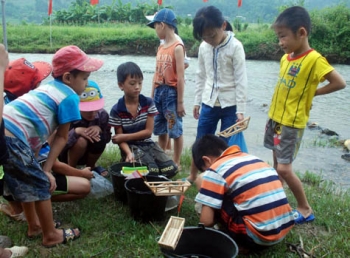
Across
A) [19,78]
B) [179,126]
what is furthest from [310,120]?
[19,78]

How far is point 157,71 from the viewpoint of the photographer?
164 inches

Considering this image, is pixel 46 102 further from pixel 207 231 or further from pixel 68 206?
pixel 207 231

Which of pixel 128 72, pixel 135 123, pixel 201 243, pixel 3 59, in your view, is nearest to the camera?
pixel 3 59

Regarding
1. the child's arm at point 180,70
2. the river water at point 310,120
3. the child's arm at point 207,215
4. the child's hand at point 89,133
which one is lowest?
the river water at point 310,120

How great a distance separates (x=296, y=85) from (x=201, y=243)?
1.35 metres

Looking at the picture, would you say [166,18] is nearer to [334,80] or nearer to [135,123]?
[135,123]

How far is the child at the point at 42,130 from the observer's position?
2266 millimetres

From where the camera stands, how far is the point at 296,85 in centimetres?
293

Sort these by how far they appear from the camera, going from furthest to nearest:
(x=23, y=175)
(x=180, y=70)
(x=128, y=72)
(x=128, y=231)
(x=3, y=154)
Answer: (x=180, y=70)
(x=128, y=72)
(x=128, y=231)
(x=23, y=175)
(x=3, y=154)

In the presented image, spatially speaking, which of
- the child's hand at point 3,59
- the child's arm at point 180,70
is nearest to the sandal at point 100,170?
the child's arm at point 180,70

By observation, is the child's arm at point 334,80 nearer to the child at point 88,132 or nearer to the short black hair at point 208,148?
the short black hair at point 208,148

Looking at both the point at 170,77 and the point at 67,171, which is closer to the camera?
the point at 67,171

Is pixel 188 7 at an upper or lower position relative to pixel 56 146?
lower

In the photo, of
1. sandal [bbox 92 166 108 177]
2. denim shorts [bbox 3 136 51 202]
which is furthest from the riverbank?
denim shorts [bbox 3 136 51 202]
